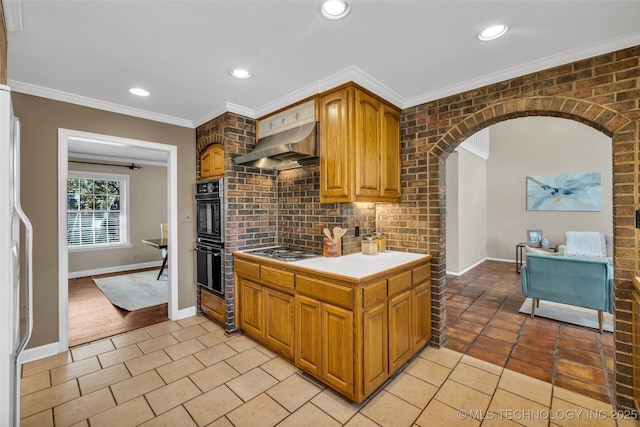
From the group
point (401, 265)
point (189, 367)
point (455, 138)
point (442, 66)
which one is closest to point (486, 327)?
point (401, 265)

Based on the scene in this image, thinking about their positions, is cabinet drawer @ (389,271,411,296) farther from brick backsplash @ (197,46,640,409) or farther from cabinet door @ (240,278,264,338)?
cabinet door @ (240,278,264,338)

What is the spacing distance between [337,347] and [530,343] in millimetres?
2157

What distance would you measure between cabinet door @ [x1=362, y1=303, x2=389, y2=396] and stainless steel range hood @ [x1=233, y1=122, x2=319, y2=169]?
1455mm

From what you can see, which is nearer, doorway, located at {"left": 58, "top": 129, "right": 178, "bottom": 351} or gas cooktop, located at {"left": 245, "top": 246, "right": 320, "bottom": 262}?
gas cooktop, located at {"left": 245, "top": 246, "right": 320, "bottom": 262}

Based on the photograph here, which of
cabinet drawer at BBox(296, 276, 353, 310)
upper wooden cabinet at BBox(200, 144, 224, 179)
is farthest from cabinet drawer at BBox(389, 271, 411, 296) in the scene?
upper wooden cabinet at BBox(200, 144, 224, 179)

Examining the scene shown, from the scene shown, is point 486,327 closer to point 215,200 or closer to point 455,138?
point 455,138

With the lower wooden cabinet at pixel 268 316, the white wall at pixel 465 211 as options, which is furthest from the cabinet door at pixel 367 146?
the white wall at pixel 465 211

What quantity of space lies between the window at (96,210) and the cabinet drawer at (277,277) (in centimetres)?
529

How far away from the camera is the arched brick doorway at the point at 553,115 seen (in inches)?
72.9

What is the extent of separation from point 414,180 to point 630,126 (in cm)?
150

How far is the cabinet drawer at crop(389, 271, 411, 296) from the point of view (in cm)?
218

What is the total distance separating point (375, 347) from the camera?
79.4 inches

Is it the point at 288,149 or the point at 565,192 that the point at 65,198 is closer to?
the point at 288,149

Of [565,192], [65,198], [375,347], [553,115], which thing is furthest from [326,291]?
[565,192]
